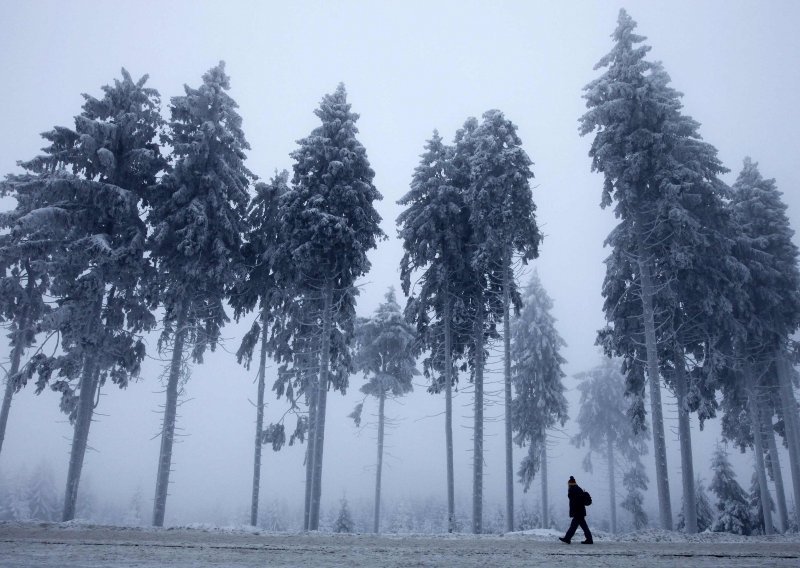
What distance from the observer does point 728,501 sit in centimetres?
3209

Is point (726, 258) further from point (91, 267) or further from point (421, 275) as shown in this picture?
point (91, 267)

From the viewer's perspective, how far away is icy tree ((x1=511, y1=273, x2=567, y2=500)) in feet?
113

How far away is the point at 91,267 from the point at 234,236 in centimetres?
529

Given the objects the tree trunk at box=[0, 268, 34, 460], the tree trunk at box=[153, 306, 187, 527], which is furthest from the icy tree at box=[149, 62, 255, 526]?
the tree trunk at box=[0, 268, 34, 460]

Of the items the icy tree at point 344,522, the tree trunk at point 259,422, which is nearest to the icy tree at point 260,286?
the tree trunk at point 259,422

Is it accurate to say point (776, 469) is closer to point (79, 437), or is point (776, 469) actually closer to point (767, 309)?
point (767, 309)

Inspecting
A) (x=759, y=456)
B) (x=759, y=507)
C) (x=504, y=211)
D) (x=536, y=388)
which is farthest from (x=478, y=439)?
(x=759, y=507)

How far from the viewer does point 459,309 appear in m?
23.8

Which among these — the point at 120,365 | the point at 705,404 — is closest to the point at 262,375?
the point at 120,365

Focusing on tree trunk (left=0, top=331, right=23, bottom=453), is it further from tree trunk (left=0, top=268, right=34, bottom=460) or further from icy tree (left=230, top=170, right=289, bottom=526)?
icy tree (left=230, top=170, right=289, bottom=526)

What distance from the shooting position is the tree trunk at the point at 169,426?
19.1m

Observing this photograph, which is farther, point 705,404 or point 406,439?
point 406,439

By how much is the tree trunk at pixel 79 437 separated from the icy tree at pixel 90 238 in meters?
0.03

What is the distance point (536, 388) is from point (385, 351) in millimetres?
9764
